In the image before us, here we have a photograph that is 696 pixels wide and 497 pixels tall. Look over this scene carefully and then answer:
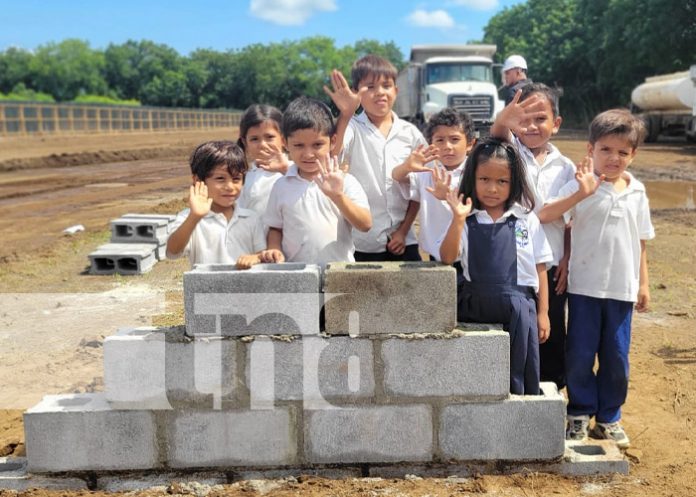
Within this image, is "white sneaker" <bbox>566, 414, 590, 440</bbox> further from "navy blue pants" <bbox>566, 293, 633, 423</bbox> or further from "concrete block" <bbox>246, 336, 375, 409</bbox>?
"concrete block" <bbox>246, 336, 375, 409</bbox>

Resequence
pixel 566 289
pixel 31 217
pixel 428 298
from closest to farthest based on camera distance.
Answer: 1. pixel 428 298
2. pixel 566 289
3. pixel 31 217

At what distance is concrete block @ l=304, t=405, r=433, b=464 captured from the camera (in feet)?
11.2

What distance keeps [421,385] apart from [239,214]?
121cm

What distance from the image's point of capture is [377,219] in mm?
4086

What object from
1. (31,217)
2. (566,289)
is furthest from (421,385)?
(31,217)

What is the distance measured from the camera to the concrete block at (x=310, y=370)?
3.34 m

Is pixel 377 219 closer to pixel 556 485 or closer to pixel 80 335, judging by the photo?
pixel 556 485

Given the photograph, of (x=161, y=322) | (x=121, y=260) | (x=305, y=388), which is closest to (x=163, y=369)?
(x=305, y=388)

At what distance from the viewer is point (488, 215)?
3553mm

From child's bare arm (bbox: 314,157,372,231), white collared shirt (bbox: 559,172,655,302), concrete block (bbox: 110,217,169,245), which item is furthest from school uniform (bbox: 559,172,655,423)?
concrete block (bbox: 110,217,169,245)

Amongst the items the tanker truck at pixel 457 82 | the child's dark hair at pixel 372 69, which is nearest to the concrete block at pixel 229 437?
the child's dark hair at pixel 372 69

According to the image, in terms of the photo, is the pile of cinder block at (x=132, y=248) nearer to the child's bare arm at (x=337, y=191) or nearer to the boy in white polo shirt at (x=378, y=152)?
the boy in white polo shirt at (x=378, y=152)

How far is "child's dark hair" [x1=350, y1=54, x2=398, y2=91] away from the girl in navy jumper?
2.60ft

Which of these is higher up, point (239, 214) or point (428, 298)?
point (239, 214)
